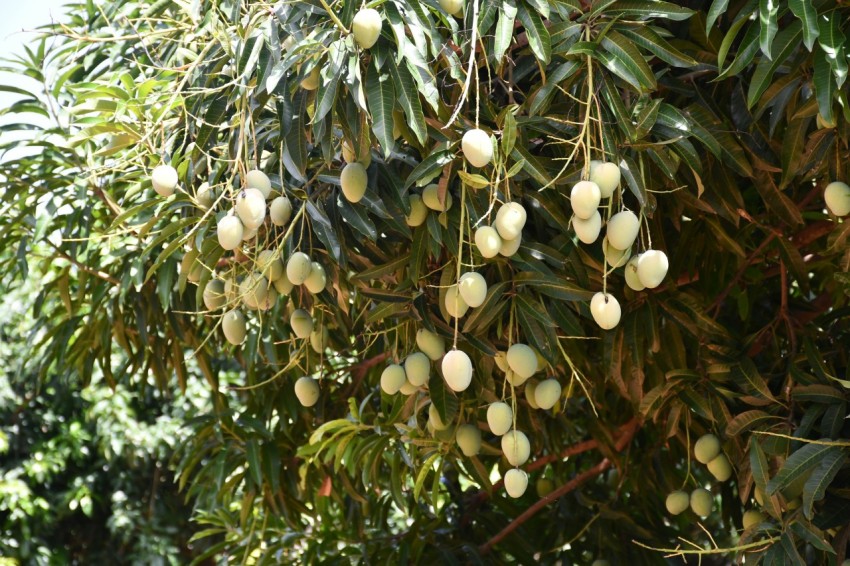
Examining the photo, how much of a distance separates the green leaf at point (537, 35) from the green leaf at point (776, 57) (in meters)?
0.27

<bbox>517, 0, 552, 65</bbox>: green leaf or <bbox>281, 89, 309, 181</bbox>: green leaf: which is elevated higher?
<bbox>517, 0, 552, 65</bbox>: green leaf

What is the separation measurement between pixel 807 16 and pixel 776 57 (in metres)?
0.09

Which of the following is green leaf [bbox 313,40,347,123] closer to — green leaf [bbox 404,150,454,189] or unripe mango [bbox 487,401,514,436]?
green leaf [bbox 404,150,454,189]

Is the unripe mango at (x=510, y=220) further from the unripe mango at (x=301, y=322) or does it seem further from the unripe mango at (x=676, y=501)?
the unripe mango at (x=676, y=501)

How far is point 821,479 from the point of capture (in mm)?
1395

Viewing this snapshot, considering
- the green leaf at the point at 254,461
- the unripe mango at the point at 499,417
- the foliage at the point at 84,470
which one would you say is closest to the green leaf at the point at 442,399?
the unripe mango at the point at 499,417

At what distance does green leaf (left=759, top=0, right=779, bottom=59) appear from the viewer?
3.91 ft

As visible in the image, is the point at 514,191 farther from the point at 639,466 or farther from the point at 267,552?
the point at 267,552

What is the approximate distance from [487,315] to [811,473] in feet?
1.71

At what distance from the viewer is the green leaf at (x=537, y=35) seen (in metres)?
1.24

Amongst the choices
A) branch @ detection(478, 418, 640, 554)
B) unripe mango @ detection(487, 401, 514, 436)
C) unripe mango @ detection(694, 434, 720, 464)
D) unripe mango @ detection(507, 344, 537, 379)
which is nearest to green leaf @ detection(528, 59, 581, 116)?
unripe mango @ detection(507, 344, 537, 379)

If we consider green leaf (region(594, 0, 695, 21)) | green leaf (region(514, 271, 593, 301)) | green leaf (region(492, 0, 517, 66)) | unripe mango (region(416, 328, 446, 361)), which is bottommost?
unripe mango (region(416, 328, 446, 361))

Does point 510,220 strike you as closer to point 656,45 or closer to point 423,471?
point 656,45

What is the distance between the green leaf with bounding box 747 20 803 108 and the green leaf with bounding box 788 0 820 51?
7cm
